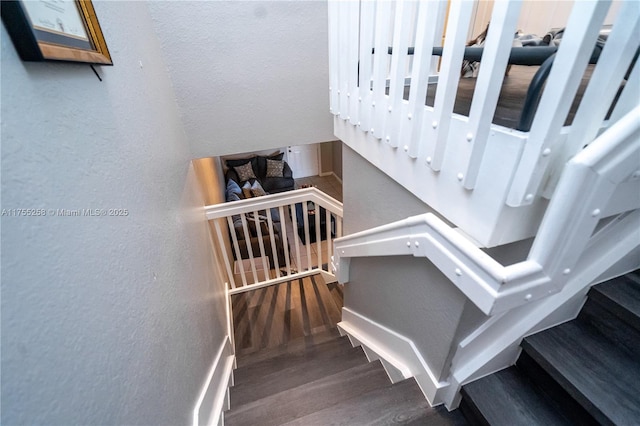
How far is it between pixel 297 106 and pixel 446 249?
1.56 metres

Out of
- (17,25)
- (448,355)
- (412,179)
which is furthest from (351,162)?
(17,25)

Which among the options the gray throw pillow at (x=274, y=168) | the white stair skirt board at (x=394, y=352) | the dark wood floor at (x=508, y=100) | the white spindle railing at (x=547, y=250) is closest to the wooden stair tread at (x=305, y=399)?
the white stair skirt board at (x=394, y=352)

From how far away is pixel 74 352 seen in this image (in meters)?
0.51

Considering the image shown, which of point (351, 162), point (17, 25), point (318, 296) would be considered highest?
point (17, 25)

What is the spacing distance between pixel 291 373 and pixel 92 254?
159 cm

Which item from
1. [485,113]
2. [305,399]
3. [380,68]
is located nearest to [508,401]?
[305,399]

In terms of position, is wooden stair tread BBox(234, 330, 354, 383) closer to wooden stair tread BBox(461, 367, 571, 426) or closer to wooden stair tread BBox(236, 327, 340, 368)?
wooden stair tread BBox(236, 327, 340, 368)

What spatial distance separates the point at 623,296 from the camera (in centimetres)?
94

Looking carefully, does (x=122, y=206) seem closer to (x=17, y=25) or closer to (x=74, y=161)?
(x=74, y=161)

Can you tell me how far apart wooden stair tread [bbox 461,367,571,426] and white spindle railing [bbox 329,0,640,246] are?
2.36 ft

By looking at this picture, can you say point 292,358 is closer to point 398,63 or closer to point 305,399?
point 305,399

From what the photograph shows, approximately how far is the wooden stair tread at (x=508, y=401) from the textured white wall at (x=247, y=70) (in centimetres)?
177

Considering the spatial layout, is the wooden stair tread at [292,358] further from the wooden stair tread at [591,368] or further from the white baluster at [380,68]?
the white baluster at [380,68]

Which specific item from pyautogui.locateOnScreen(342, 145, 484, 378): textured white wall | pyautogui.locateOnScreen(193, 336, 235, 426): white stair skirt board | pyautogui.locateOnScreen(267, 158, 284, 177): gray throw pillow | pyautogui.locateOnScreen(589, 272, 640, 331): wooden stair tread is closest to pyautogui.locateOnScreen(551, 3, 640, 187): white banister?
pyautogui.locateOnScreen(342, 145, 484, 378): textured white wall
